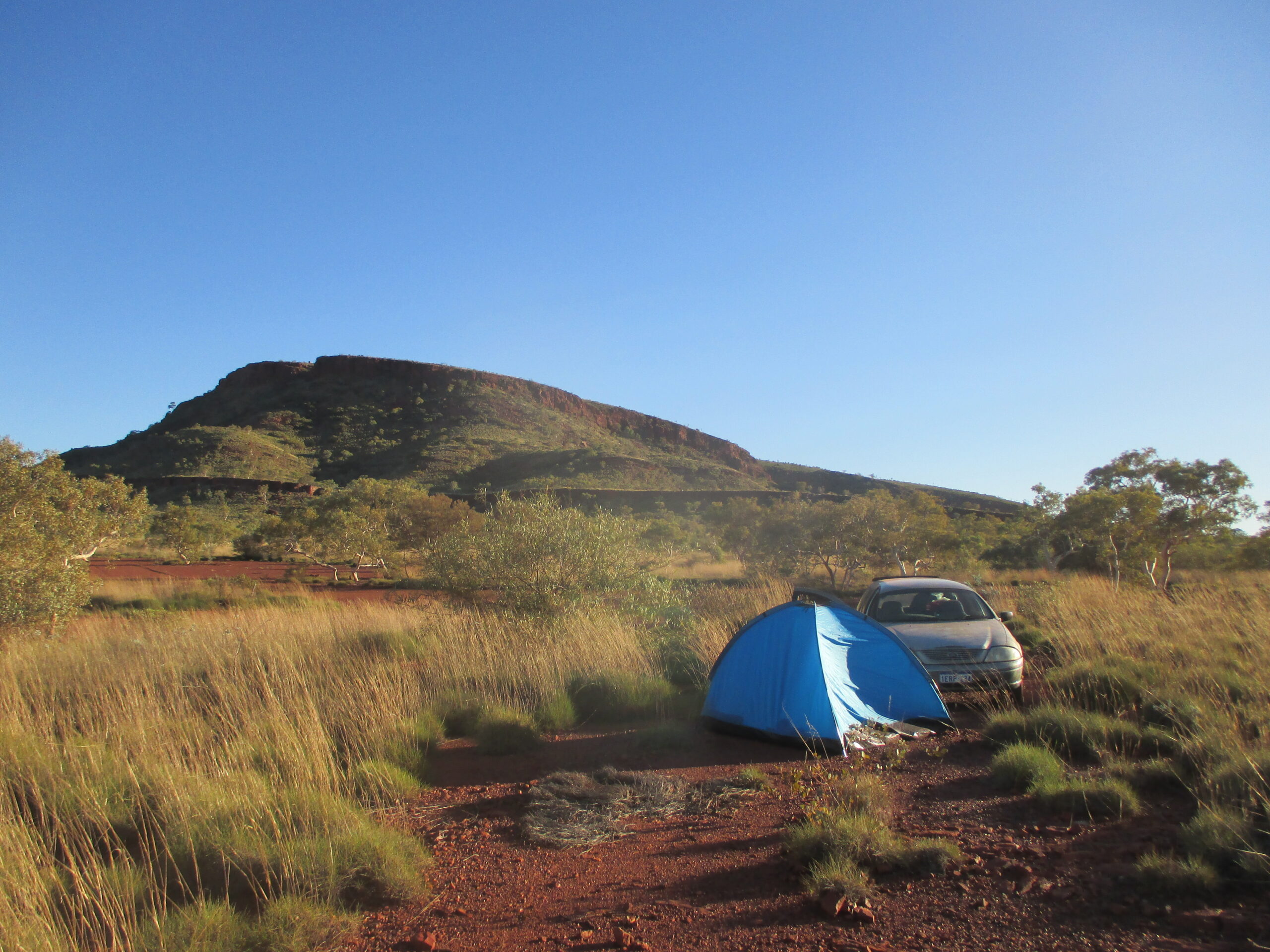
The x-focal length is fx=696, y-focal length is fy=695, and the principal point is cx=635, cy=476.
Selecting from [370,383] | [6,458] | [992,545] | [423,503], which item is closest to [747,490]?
[992,545]

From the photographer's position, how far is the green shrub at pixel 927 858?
13.4 ft

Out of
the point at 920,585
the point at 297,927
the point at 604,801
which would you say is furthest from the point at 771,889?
the point at 920,585

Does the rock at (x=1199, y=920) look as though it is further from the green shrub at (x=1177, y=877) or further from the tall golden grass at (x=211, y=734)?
the tall golden grass at (x=211, y=734)

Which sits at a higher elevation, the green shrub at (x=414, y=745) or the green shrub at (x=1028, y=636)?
the green shrub at (x=1028, y=636)

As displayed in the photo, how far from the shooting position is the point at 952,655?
8.33 m

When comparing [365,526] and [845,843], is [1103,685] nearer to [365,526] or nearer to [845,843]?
[845,843]

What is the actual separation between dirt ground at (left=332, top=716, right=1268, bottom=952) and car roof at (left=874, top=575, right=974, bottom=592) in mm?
4165

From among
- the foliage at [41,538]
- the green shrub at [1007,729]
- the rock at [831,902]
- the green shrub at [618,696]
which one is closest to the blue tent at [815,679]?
the green shrub at [1007,729]

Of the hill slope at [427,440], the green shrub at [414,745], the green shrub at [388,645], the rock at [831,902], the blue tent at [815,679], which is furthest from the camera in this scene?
the hill slope at [427,440]

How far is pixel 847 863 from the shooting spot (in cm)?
391

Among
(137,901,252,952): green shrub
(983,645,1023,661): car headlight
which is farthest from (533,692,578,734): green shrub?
(983,645,1023,661): car headlight

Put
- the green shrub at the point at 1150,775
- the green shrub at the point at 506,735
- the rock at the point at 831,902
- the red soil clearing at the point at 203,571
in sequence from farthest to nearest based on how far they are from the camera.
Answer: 1. the red soil clearing at the point at 203,571
2. the green shrub at the point at 506,735
3. the green shrub at the point at 1150,775
4. the rock at the point at 831,902

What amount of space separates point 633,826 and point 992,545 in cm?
3379

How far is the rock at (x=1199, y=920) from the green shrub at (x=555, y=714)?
5.37 meters
